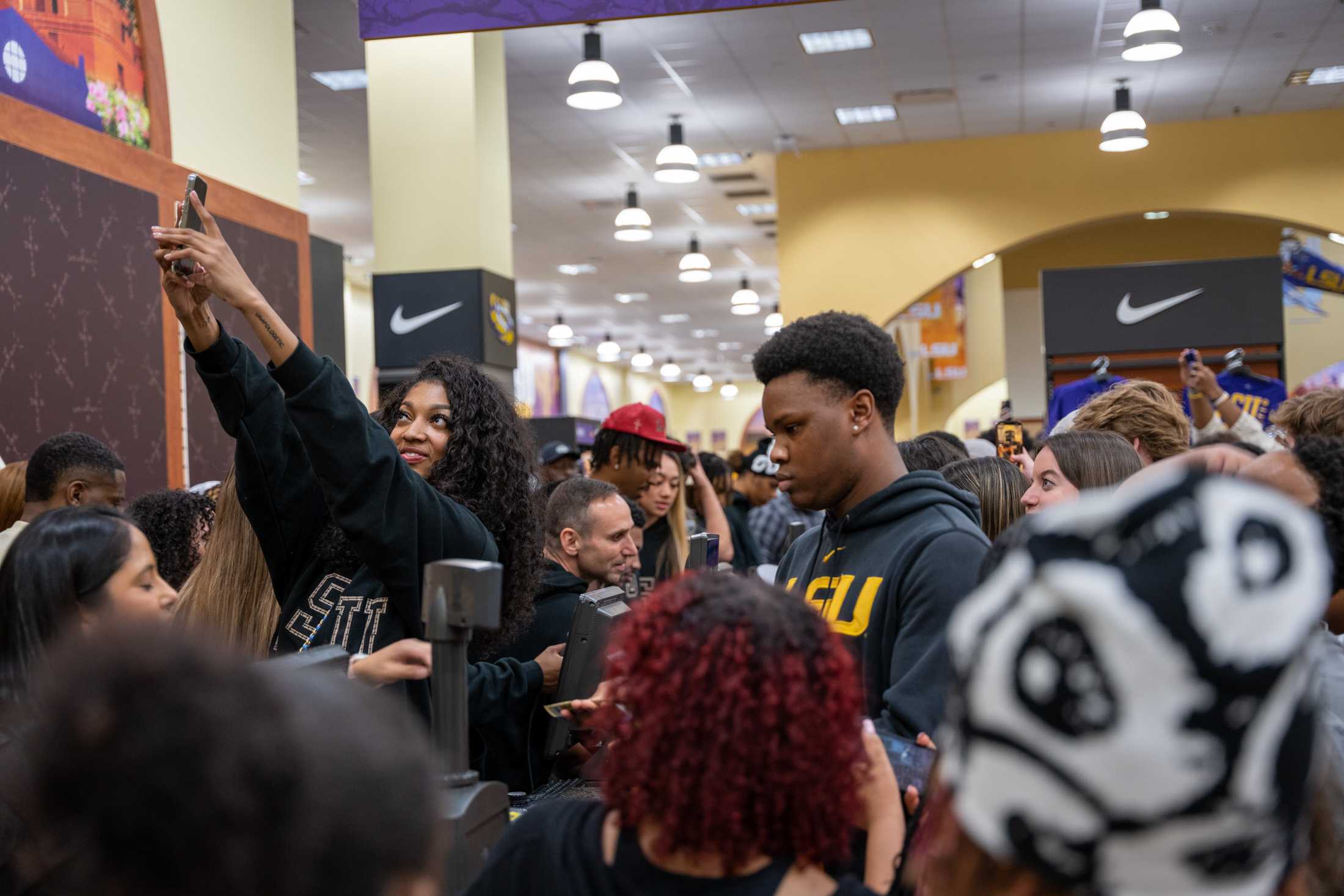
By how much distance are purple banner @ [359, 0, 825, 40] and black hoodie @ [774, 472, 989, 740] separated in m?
2.34

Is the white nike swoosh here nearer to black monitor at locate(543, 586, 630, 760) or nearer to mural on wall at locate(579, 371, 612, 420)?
black monitor at locate(543, 586, 630, 760)

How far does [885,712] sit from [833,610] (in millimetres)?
247

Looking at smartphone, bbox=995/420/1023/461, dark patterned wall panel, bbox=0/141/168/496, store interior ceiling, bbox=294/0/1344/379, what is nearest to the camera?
smartphone, bbox=995/420/1023/461

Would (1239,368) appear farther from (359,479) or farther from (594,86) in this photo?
(359,479)

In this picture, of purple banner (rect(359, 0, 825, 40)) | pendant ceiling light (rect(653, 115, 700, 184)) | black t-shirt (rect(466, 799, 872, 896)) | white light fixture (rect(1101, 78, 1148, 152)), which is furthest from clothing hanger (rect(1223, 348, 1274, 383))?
black t-shirt (rect(466, 799, 872, 896))

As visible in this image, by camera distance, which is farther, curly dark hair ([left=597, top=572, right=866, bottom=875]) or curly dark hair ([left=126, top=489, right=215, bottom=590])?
curly dark hair ([left=126, top=489, right=215, bottom=590])

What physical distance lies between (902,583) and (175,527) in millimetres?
2465

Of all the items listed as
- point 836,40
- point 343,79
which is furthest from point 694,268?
point 343,79

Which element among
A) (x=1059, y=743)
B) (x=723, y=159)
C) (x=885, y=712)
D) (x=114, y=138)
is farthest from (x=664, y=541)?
(x=723, y=159)

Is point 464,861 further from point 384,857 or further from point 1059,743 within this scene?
point 1059,743

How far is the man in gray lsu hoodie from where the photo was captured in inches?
70.2

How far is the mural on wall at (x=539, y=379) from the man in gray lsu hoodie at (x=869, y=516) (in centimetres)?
2113

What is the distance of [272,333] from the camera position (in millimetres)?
1915

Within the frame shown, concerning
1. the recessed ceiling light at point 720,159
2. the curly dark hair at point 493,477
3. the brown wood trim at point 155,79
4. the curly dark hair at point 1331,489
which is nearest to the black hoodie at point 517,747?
the curly dark hair at point 493,477
